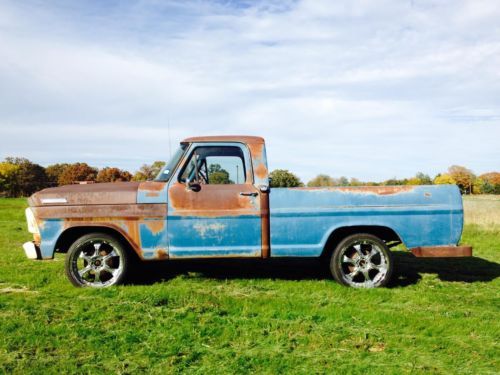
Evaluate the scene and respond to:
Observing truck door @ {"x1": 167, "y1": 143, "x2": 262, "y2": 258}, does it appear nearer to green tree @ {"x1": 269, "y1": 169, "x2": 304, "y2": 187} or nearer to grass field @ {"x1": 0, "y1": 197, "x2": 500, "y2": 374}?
grass field @ {"x1": 0, "y1": 197, "x2": 500, "y2": 374}

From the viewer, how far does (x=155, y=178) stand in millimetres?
5543

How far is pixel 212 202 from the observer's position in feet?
17.4

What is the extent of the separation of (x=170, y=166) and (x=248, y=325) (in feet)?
8.33

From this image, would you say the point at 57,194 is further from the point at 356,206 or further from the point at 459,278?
the point at 459,278

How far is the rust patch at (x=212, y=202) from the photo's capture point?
17.3 feet

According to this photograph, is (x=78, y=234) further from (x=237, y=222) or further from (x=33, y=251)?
(x=237, y=222)

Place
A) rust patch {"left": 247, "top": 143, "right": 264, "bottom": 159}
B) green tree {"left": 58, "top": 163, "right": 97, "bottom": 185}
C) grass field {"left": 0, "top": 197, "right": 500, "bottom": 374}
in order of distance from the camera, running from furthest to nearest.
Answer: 1. green tree {"left": 58, "top": 163, "right": 97, "bottom": 185}
2. rust patch {"left": 247, "top": 143, "right": 264, "bottom": 159}
3. grass field {"left": 0, "top": 197, "right": 500, "bottom": 374}

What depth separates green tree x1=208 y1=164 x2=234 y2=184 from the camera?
5656mm

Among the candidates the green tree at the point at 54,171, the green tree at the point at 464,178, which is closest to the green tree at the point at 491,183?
the green tree at the point at 464,178

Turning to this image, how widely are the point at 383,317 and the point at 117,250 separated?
3.46m

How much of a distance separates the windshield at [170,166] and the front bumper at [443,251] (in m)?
3.47

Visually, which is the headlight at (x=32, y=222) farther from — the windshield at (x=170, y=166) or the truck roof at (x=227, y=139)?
the truck roof at (x=227, y=139)

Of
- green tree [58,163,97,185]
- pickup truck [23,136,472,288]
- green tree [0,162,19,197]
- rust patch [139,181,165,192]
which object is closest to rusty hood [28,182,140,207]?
pickup truck [23,136,472,288]

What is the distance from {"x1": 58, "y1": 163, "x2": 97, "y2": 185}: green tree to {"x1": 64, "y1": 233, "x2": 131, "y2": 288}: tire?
8463 centimetres
